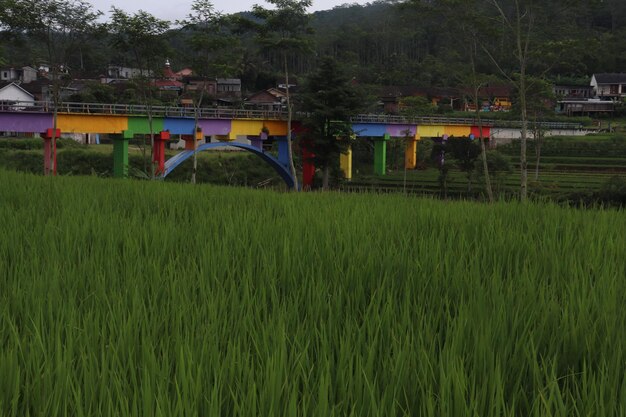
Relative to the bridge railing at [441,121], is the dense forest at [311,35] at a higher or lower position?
higher

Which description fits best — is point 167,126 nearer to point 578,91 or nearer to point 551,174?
point 551,174

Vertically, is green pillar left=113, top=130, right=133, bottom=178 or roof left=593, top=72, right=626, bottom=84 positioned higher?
roof left=593, top=72, right=626, bottom=84

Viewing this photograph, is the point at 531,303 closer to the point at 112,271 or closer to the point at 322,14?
the point at 112,271

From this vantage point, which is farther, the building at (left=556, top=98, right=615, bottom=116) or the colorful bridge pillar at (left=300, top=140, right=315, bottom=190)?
the building at (left=556, top=98, right=615, bottom=116)

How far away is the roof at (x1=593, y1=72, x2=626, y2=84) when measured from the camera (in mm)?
75188

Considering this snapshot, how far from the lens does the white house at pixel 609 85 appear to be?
7544cm

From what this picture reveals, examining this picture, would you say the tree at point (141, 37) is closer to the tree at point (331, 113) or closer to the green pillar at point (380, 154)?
the tree at point (331, 113)

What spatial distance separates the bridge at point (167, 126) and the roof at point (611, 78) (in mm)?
44604

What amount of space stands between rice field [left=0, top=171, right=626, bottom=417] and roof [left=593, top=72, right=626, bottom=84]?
3168 inches

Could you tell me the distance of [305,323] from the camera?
211cm

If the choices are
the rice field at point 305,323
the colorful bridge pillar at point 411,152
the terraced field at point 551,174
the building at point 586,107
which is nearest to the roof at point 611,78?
the building at point 586,107

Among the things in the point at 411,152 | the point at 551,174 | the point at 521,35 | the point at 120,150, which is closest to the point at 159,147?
the point at 120,150

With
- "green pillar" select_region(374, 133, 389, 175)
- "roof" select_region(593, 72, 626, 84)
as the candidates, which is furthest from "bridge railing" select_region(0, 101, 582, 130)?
"roof" select_region(593, 72, 626, 84)

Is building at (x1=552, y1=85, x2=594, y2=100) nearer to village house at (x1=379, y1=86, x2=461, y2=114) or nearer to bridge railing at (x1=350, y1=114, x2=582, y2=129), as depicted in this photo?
village house at (x1=379, y1=86, x2=461, y2=114)
